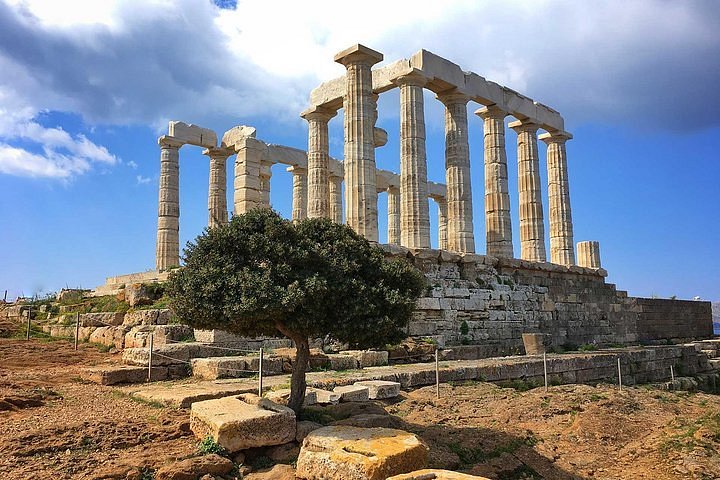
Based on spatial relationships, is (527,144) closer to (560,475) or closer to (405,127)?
(405,127)

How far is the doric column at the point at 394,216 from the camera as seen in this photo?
3281cm

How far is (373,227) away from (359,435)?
1283cm

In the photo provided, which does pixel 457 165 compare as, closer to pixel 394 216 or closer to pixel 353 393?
pixel 394 216

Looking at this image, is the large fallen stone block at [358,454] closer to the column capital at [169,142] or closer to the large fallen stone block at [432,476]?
the large fallen stone block at [432,476]

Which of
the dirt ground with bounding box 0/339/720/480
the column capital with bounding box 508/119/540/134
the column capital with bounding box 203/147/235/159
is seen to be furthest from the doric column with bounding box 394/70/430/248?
the column capital with bounding box 203/147/235/159

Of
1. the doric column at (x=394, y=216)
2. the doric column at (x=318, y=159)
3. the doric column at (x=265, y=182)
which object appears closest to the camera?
the doric column at (x=318, y=159)

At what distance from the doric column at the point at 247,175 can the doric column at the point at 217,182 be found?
76.8 inches

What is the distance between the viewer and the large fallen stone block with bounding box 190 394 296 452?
7484mm


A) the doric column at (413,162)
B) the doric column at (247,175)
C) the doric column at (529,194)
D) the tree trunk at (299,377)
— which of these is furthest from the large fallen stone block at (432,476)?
the doric column at (529,194)

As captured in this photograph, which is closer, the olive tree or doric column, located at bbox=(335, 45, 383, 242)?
the olive tree

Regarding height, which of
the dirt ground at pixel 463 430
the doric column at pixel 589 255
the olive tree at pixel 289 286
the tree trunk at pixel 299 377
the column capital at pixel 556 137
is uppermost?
the column capital at pixel 556 137

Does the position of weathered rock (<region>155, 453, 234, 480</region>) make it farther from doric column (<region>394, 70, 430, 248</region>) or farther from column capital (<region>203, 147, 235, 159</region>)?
column capital (<region>203, 147, 235, 159</region>)

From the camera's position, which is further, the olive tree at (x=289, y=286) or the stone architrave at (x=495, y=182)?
the stone architrave at (x=495, y=182)

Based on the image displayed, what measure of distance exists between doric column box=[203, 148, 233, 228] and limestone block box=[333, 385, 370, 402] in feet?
58.5
